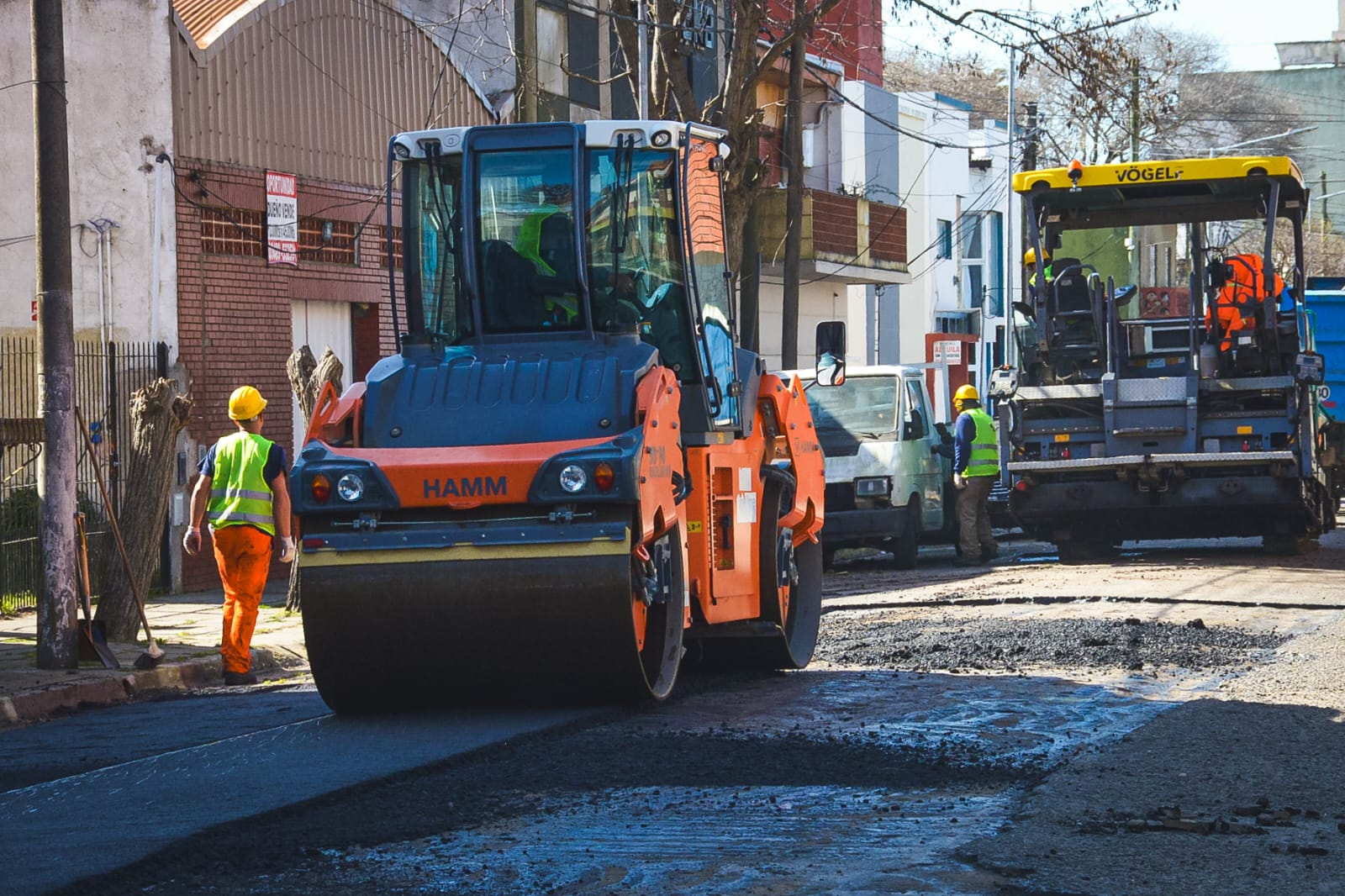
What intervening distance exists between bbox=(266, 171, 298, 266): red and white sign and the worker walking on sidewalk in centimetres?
730

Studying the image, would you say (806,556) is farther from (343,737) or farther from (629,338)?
(343,737)

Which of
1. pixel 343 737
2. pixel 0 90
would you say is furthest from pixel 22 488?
pixel 343 737

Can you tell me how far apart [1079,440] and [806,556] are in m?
6.85

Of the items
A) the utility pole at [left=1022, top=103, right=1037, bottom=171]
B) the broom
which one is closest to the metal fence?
the broom

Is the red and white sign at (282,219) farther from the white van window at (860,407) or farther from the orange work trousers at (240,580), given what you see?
the orange work trousers at (240,580)

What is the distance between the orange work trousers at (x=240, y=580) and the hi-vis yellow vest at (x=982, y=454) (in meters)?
9.74

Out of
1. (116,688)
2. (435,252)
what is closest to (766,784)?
(435,252)

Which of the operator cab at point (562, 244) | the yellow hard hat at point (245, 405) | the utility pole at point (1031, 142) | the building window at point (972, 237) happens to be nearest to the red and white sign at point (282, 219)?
the yellow hard hat at point (245, 405)

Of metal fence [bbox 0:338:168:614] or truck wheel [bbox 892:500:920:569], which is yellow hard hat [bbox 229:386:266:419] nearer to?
metal fence [bbox 0:338:168:614]

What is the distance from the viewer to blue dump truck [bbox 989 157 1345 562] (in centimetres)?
1709

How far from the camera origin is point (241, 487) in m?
11.4

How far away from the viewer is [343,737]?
27.5 feet

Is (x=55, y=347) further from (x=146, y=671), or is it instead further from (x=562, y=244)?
(x=562, y=244)

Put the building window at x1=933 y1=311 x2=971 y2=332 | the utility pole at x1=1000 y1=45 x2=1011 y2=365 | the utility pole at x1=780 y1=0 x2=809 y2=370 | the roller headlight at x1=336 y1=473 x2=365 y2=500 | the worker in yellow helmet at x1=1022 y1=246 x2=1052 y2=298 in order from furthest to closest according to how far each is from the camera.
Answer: the building window at x1=933 y1=311 x2=971 y2=332, the utility pole at x1=1000 y1=45 x2=1011 y2=365, the utility pole at x1=780 y1=0 x2=809 y2=370, the worker in yellow helmet at x1=1022 y1=246 x2=1052 y2=298, the roller headlight at x1=336 y1=473 x2=365 y2=500
